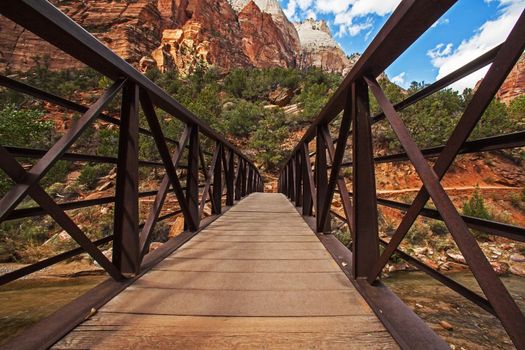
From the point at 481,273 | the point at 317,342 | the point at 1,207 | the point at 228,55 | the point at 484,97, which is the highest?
the point at 228,55

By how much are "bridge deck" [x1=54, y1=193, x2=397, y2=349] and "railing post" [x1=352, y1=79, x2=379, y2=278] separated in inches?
10.9

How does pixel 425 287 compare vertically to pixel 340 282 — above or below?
below

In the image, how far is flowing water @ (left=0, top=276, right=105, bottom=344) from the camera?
4.74 metres

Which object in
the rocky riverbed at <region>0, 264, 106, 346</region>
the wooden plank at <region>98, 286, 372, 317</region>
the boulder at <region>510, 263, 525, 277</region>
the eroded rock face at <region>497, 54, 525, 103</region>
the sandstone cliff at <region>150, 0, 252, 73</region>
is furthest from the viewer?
the sandstone cliff at <region>150, 0, 252, 73</region>

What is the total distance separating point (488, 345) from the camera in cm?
407

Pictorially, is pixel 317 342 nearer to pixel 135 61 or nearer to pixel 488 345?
pixel 488 345

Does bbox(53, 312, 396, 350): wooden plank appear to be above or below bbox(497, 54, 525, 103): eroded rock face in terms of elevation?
below

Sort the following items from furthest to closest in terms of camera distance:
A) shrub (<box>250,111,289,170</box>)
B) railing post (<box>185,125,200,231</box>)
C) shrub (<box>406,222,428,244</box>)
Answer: shrub (<box>250,111,289,170</box>), shrub (<box>406,222,428,244</box>), railing post (<box>185,125,200,231</box>)

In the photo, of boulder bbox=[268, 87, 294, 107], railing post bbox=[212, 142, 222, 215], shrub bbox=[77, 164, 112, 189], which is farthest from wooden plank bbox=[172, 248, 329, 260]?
boulder bbox=[268, 87, 294, 107]

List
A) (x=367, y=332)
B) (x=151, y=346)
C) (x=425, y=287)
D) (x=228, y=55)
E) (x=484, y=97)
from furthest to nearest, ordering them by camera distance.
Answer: (x=228, y=55) < (x=425, y=287) < (x=367, y=332) < (x=151, y=346) < (x=484, y=97)

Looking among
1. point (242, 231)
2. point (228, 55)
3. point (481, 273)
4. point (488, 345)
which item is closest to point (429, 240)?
point (488, 345)

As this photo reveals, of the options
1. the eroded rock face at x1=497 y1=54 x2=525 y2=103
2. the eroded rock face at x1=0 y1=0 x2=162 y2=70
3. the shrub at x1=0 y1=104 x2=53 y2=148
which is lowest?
the shrub at x1=0 y1=104 x2=53 y2=148

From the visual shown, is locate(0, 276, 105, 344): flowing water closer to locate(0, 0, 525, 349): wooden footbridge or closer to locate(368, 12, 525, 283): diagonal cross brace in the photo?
locate(0, 0, 525, 349): wooden footbridge

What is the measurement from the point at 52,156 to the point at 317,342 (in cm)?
133
